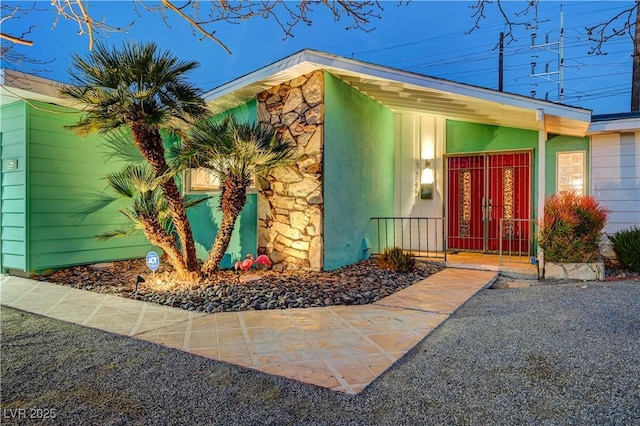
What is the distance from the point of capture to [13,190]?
20.5ft

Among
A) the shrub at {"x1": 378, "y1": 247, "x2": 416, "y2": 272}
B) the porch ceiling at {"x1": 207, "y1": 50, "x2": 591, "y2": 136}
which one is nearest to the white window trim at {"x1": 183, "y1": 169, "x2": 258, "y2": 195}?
the porch ceiling at {"x1": 207, "y1": 50, "x2": 591, "y2": 136}

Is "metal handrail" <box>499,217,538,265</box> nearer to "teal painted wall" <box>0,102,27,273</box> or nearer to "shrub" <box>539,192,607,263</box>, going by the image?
"shrub" <box>539,192,607,263</box>

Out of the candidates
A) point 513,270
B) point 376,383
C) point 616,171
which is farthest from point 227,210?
point 616,171

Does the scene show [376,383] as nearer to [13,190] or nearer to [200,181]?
[200,181]

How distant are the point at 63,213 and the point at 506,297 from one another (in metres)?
7.11

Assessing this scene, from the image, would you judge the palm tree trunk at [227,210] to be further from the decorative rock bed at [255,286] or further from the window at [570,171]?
the window at [570,171]

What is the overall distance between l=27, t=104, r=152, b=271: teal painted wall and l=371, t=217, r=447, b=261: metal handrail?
5.20m

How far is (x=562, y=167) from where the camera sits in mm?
6988

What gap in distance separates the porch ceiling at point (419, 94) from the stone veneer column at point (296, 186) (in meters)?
0.29

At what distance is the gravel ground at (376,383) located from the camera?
2.07 m

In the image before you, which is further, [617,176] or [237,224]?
[237,224]

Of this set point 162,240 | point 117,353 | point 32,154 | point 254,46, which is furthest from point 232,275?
point 254,46

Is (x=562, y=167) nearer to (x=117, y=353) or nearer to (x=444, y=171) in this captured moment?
(x=444, y=171)

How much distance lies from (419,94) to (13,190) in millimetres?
6907
